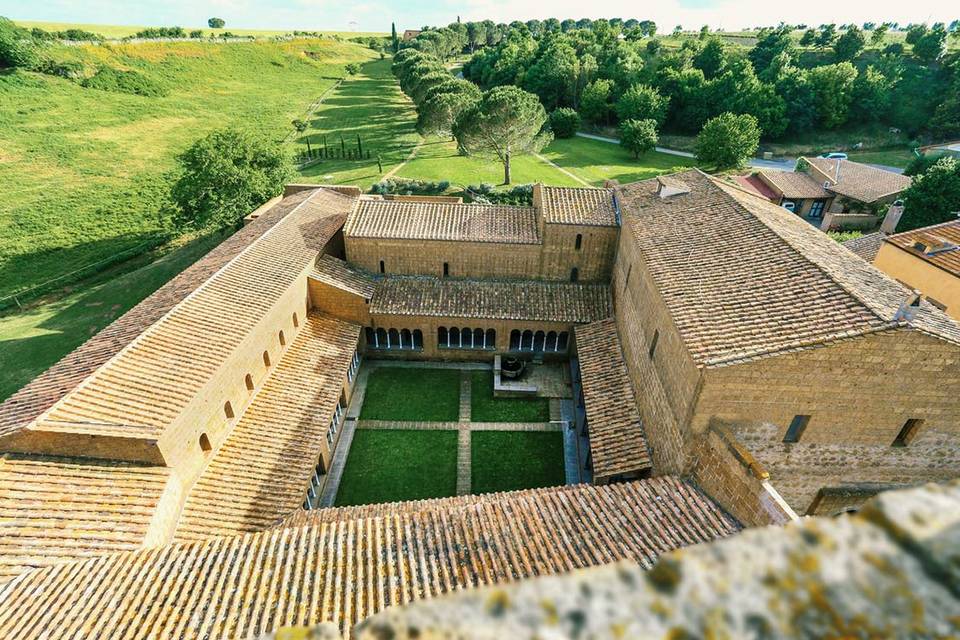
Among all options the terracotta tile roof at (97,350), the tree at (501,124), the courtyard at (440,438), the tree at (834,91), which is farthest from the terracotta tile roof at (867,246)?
the tree at (834,91)

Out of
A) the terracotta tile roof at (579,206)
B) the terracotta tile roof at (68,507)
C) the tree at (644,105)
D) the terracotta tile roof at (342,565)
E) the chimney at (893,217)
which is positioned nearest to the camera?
the terracotta tile roof at (342,565)

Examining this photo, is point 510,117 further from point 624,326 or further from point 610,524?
point 610,524

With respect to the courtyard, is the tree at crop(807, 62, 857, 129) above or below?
above

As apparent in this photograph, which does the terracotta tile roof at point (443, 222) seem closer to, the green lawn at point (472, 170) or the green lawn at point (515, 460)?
the green lawn at point (515, 460)

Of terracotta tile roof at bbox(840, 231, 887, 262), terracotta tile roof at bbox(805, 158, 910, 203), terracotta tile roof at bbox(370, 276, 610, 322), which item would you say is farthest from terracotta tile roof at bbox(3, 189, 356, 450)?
terracotta tile roof at bbox(805, 158, 910, 203)

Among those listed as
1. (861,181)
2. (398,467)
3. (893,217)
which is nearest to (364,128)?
(861,181)

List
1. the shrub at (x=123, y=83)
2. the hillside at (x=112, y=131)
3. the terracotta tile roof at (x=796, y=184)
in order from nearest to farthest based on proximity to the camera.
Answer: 1. the hillside at (x=112, y=131)
2. the terracotta tile roof at (x=796, y=184)
3. the shrub at (x=123, y=83)

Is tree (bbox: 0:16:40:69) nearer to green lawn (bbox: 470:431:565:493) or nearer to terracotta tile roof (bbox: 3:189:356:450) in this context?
terracotta tile roof (bbox: 3:189:356:450)
